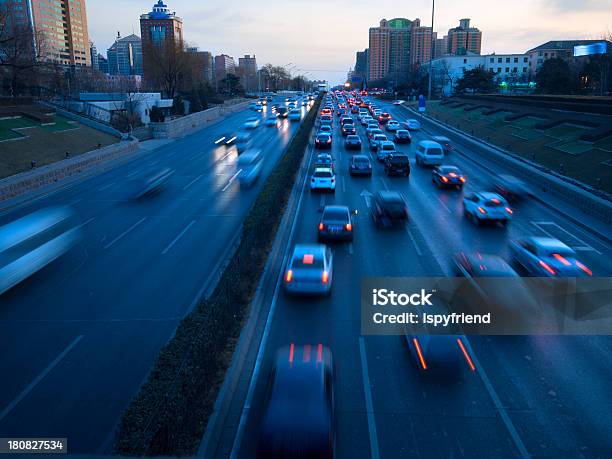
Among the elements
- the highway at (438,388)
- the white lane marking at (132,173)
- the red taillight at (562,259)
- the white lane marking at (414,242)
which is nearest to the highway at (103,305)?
the highway at (438,388)

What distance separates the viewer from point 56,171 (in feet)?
112

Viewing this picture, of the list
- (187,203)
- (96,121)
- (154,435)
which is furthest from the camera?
(96,121)

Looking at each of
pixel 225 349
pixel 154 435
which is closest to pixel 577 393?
pixel 225 349

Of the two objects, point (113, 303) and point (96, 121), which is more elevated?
point (96, 121)

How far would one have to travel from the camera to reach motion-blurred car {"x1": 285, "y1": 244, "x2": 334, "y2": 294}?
14531mm

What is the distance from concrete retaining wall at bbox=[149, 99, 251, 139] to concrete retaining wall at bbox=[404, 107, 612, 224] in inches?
1499

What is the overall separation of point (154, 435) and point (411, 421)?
4.61m

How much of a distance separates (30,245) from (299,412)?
12.9m

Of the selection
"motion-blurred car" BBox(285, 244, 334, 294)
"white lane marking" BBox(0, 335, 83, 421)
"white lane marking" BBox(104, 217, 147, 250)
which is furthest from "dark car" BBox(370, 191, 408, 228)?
"white lane marking" BBox(0, 335, 83, 421)

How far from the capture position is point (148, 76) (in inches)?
3863

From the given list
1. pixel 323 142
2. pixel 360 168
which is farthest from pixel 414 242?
pixel 323 142

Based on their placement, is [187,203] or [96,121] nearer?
[187,203]

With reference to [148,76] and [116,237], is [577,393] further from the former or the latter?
[148,76]

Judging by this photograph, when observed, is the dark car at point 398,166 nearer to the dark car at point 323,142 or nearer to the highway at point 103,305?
the highway at point 103,305
